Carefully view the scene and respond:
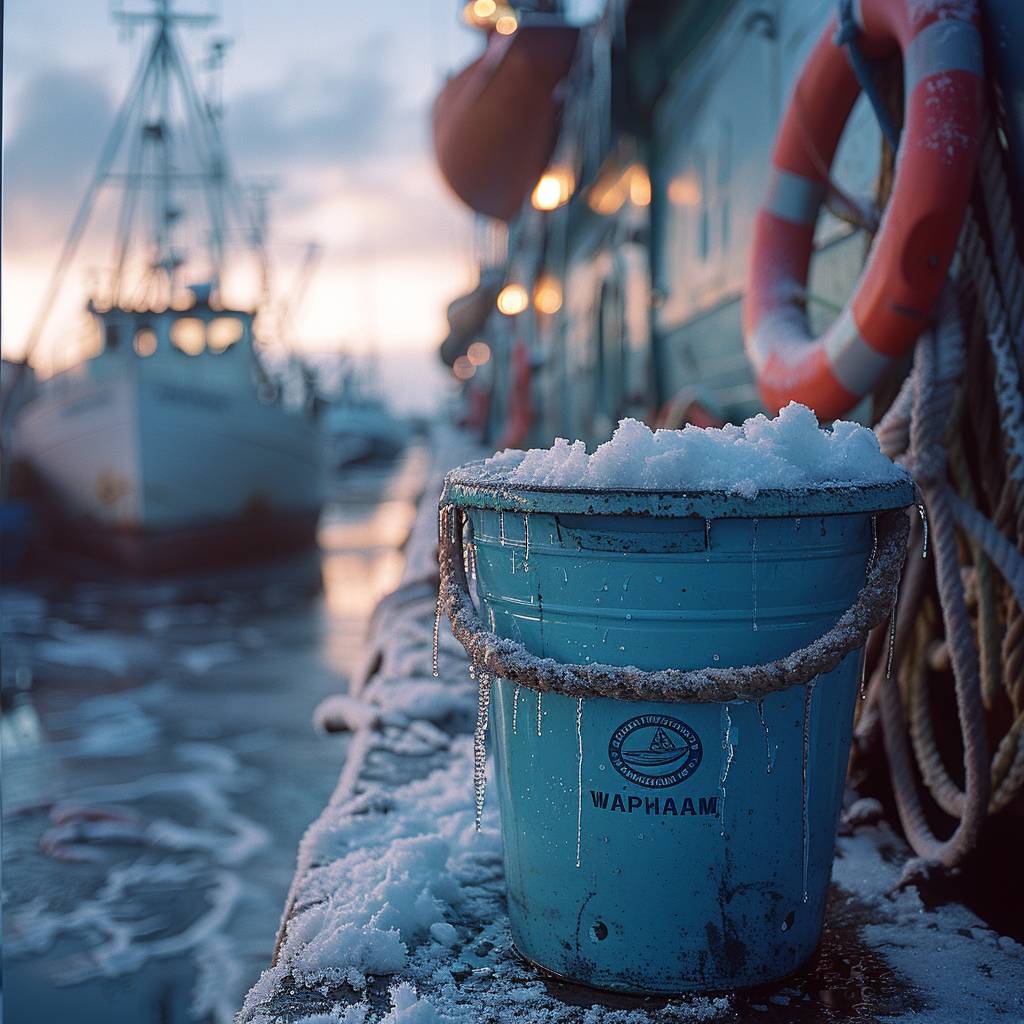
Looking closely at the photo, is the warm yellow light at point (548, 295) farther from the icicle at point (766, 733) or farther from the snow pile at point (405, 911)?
the icicle at point (766, 733)

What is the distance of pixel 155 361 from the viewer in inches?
659

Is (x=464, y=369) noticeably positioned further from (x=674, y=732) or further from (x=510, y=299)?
(x=674, y=732)

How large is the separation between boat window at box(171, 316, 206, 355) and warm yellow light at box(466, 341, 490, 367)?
717 cm

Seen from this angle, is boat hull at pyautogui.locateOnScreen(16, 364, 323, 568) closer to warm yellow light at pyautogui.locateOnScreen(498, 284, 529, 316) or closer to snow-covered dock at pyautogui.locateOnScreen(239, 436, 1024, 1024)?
warm yellow light at pyautogui.locateOnScreen(498, 284, 529, 316)

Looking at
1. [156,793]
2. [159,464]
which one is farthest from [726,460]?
[159,464]

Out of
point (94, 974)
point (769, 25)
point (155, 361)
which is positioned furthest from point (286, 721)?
point (155, 361)

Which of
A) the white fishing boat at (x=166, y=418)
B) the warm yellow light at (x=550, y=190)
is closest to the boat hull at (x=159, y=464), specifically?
the white fishing boat at (x=166, y=418)

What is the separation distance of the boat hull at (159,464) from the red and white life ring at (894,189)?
14332mm

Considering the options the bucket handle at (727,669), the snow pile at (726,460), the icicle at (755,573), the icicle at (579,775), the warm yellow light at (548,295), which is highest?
the warm yellow light at (548,295)

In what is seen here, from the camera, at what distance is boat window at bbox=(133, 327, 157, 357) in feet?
55.5

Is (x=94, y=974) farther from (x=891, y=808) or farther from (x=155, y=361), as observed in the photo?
(x=155, y=361)

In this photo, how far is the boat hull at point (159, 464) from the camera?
51.9ft

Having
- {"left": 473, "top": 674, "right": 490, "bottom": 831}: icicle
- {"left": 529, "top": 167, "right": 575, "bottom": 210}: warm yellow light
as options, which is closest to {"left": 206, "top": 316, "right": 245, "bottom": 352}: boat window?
{"left": 529, "top": 167, "right": 575, "bottom": 210}: warm yellow light

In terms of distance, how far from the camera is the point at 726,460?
1.46 metres
